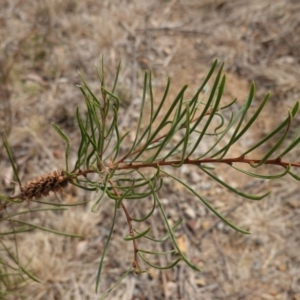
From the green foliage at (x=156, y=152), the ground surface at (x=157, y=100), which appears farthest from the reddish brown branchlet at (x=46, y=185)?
the ground surface at (x=157, y=100)

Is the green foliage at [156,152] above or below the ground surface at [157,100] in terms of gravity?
below

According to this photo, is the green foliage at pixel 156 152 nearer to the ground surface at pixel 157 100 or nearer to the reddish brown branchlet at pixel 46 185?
the reddish brown branchlet at pixel 46 185

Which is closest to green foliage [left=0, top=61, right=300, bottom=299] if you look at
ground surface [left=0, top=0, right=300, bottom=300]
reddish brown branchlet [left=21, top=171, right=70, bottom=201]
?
reddish brown branchlet [left=21, top=171, right=70, bottom=201]

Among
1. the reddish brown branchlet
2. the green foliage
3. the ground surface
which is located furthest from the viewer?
the ground surface

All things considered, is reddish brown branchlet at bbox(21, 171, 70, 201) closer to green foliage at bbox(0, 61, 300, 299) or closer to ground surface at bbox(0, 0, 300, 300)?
green foliage at bbox(0, 61, 300, 299)

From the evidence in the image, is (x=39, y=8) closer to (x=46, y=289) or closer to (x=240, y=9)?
(x=240, y=9)

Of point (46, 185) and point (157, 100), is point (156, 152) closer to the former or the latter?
point (46, 185)

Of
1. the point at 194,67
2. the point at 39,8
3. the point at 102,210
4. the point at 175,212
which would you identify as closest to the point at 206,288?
the point at 175,212

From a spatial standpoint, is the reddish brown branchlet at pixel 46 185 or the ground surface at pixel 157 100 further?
the ground surface at pixel 157 100
